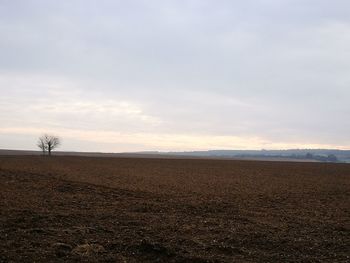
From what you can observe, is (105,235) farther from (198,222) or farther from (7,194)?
(7,194)

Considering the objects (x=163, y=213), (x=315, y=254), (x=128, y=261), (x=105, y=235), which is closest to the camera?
(x=128, y=261)

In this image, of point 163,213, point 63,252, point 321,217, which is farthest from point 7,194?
point 321,217

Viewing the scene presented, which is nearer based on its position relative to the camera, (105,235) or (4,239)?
(4,239)

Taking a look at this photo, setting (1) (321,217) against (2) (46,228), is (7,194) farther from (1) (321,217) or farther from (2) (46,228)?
(1) (321,217)

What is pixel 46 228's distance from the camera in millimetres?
10719

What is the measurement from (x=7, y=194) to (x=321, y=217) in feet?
43.3

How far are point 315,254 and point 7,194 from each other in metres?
13.8

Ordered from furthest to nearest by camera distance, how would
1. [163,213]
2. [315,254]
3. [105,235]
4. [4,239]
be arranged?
[163,213], [105,235], [4,239], [315,254]

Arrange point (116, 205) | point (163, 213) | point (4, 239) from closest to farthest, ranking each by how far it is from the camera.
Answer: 1. point (4, 239)
2. point (163, 213)
3. point (116, 205)

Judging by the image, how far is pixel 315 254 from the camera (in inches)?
348

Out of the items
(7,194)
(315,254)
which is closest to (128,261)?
(315,254)

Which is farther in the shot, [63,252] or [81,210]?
[81,210]

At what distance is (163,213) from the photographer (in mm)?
14031

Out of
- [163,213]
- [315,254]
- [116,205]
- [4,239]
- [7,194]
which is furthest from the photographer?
[7,194]
